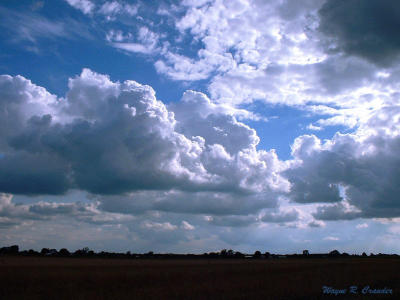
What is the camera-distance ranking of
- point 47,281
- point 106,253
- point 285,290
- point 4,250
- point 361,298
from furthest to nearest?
point 106,253 → point 4,250 → point 47,281 → point 285,290 → point 361,298

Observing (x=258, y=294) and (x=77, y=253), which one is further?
(x=77, y=253)

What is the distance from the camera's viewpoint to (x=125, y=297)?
28.0 metres

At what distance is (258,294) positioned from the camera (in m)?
28.2

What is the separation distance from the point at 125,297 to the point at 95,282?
12862 mm

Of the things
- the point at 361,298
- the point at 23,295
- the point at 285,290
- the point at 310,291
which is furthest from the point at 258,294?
the point at 23,295

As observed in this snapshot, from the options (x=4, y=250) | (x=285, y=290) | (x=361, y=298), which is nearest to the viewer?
(x=361, y=298)

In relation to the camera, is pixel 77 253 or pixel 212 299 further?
pixel 77 253

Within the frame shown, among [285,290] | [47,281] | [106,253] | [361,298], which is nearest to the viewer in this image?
[361,298]

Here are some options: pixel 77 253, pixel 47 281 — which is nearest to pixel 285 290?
pixel 47 281

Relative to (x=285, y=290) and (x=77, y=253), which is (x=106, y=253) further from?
(x=285, y=290)

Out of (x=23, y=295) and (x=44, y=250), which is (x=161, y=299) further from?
(x=44, y=250)

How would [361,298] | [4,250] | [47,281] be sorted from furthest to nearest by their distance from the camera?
[4,250], [47,281], [361,298]

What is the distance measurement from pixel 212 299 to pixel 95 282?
17.8m

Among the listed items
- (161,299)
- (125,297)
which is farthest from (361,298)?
(125,297)
